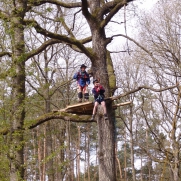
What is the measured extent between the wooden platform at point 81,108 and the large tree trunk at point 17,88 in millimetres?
1132

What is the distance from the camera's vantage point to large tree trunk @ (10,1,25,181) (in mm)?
5812

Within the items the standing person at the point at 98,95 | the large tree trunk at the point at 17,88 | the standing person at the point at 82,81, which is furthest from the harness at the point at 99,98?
the large tree trunk at the point at 17,88

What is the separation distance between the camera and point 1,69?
19.4 feet

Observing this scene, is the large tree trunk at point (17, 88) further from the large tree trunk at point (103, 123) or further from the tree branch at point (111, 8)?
the tree branch at point (111, 8)

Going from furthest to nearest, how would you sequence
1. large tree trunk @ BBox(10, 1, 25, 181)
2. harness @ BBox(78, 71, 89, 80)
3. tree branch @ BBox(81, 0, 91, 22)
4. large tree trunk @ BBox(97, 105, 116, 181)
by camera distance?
harness @ BBox(78, 71, 89, 80) < tree branch @ BBox(81, 0, 91, 22) < large tree trunk @ BBox(97, 105, 116, 181) < large tree trunk @ BBox(10, 1, 25, 181)

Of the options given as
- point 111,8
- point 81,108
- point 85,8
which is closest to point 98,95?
point 81,108

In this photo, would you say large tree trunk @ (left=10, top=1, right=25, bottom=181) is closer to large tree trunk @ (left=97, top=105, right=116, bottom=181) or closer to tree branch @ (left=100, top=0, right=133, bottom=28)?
large tree trunk @ (left=97, top=105, right=116, bottom=181)

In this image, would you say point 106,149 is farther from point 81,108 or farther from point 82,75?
point 82,75

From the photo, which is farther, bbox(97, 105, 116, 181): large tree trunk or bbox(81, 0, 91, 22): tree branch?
bbox(81, 0, 91, 22): tree branch

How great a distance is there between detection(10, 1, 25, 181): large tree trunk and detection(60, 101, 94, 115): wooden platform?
Answer: 113 cm

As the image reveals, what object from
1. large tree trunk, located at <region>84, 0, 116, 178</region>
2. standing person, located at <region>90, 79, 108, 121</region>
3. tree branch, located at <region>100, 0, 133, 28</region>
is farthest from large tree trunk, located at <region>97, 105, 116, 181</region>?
tree branch, located at <region>100, 0, 133, 28</region>

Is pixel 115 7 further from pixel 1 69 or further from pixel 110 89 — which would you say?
pixel 1 69

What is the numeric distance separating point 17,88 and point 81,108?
163 centimetres

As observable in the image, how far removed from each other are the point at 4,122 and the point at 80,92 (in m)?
2.22
